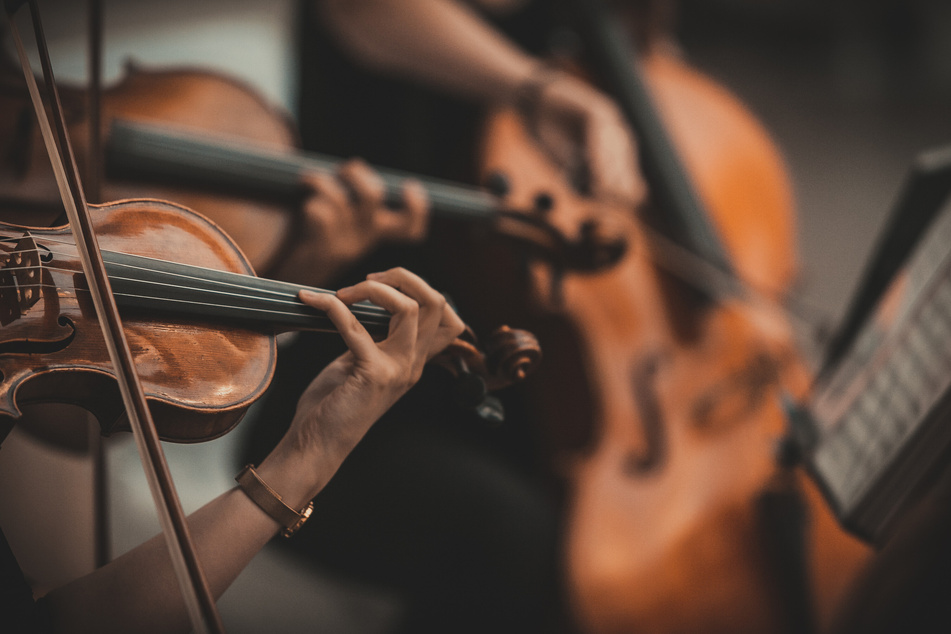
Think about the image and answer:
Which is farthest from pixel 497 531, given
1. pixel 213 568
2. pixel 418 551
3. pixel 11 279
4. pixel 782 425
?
pixel 11 279

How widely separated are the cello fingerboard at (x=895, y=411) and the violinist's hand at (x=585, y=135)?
0.39 metres

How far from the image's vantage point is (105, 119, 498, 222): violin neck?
0.53 meters

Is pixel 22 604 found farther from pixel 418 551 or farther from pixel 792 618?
pixel 792 618

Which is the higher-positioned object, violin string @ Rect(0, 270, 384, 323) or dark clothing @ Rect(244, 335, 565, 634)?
violin string @ Rect(0, 270, 384, 323)

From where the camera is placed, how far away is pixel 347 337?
349 millimetres

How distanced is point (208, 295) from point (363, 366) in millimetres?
86

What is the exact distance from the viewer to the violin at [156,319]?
11.5 inches

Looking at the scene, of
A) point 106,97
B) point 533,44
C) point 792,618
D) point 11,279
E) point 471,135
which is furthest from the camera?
point 533,44

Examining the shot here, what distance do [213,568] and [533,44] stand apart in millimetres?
1052

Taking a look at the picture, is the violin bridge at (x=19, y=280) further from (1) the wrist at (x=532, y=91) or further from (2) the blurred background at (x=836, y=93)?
(2) the blurred background at (x=836, y=93)

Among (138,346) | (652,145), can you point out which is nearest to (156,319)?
(138,346)

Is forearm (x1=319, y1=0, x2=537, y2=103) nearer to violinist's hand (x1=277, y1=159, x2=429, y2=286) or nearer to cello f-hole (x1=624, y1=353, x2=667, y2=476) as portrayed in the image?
violinist's hand (x1=277, y1=159, x2=429, y2=286)

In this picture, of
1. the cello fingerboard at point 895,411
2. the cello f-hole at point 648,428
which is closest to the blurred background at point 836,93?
the cello f-hole at point 648,428

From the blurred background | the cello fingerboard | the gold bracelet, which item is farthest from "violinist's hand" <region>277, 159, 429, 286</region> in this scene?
the blurred background
